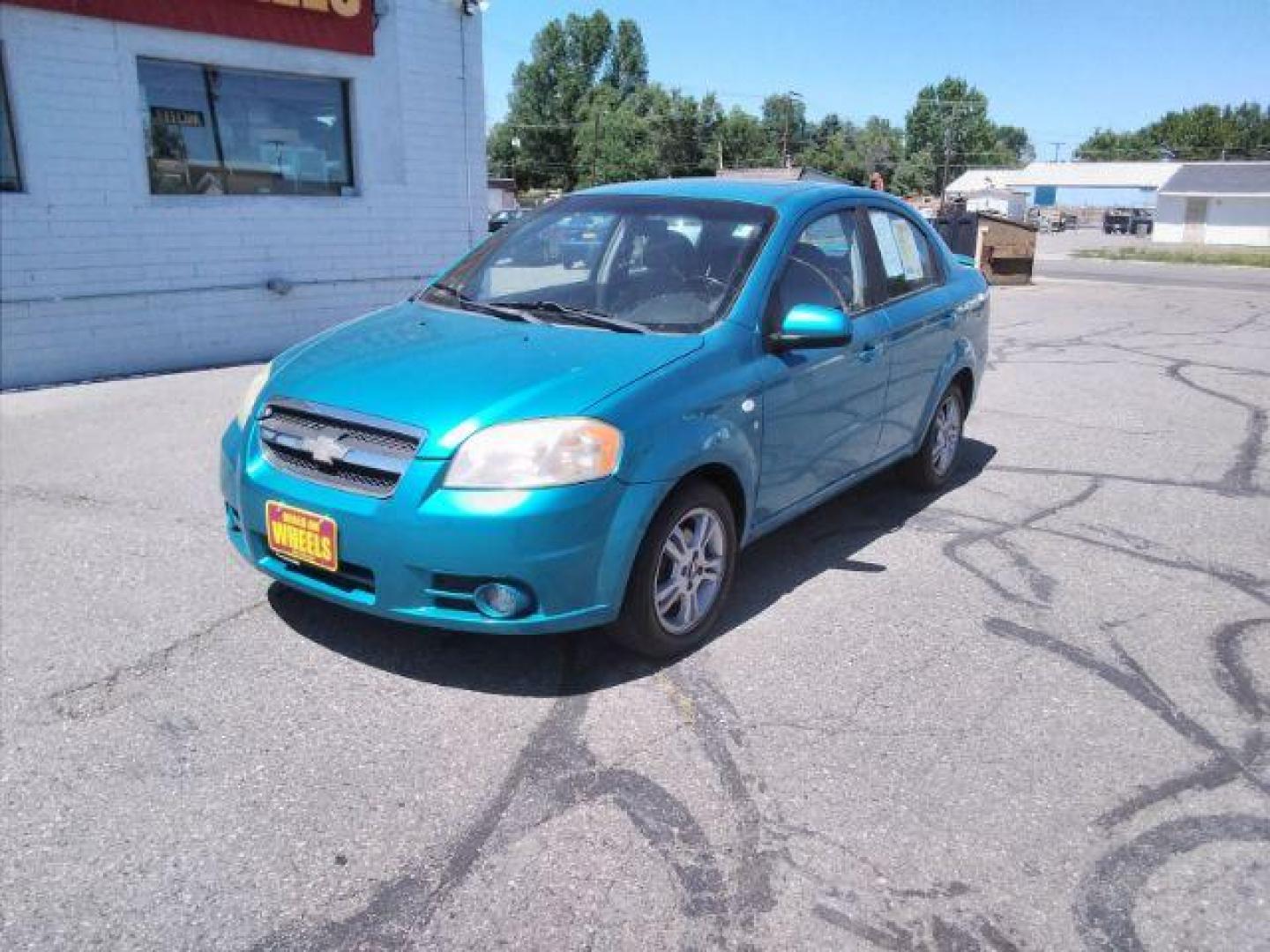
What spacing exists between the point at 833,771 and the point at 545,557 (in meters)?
1.07

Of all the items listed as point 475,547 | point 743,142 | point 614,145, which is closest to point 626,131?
point 614,145

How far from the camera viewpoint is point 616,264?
170 inches

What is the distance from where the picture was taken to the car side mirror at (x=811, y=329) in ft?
12.5

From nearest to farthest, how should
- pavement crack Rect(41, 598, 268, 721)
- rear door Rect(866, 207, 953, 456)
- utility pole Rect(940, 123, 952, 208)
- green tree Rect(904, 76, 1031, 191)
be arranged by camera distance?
pavement crack Rect(41, 598, 268, 721) → rear door Rect(866, 207, 953, 456) → utility pole Rect(940, 123, 952, 208) → green tree Rect(904, 76, 1031, 191)

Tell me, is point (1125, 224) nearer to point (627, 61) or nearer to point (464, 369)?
point (627, 61)

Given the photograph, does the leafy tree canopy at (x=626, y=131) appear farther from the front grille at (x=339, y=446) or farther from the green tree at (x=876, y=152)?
the front grille at (x=339, y=446)

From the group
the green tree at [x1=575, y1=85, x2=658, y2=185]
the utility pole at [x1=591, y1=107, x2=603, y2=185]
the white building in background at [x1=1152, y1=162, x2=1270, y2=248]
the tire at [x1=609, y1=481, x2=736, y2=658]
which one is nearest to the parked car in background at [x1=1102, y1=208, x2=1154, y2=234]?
the white building in background at [x1=1152, y1=162, x2=1270, y2=248]

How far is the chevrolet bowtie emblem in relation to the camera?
327 centimetres

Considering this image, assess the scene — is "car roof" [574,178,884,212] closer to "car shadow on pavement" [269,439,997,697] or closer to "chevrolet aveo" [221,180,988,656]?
"chevrolet aveo" [221,180,988,656]

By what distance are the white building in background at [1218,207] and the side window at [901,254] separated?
6407 cm

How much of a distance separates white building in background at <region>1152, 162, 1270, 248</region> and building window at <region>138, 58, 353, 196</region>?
2455 inches

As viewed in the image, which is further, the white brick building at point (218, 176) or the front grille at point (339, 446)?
the white brick building at point (218, 176)

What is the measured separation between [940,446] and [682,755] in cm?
327

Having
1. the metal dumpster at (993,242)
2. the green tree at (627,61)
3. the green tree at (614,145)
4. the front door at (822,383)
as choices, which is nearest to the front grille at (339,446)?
the front door at (822,383)
